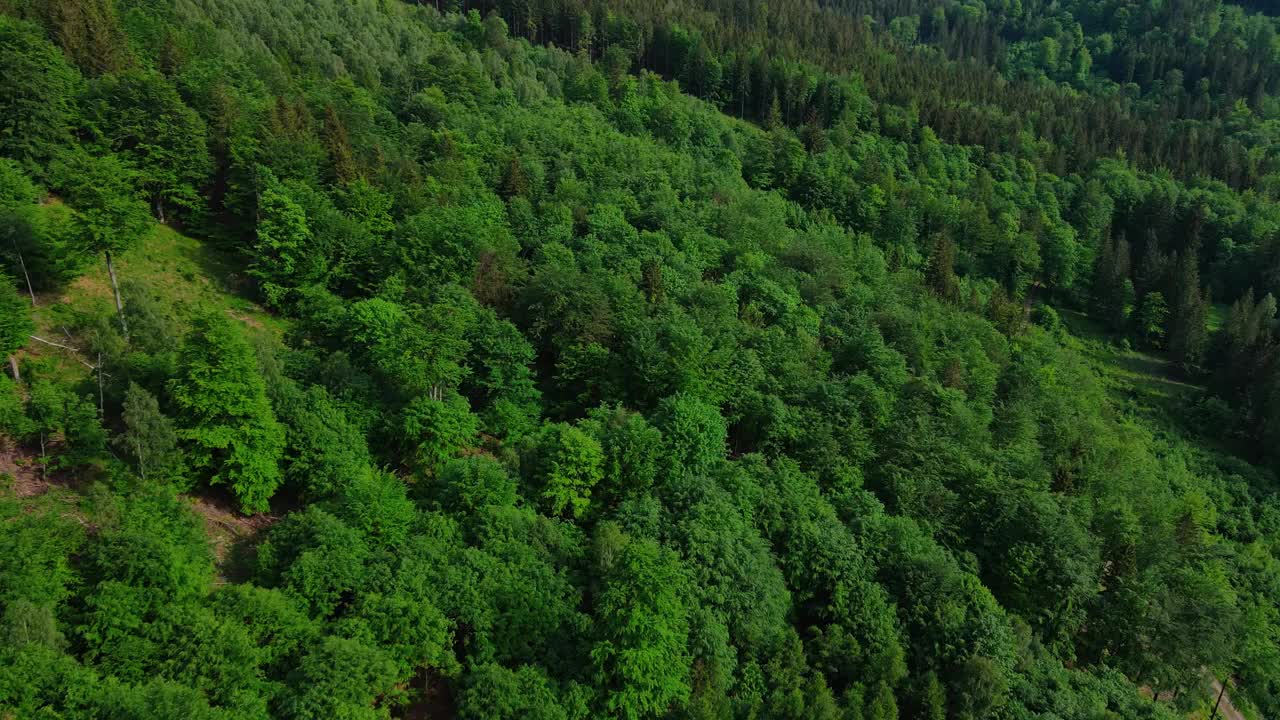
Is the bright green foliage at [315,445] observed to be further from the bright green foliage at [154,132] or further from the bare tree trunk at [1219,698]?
the bare tree trunk at [1219,698]

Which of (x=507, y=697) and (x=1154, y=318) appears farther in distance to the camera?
(x=1154, y=318)

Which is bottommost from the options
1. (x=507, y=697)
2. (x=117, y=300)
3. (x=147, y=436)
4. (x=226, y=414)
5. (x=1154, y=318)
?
(x=1154, y=318)

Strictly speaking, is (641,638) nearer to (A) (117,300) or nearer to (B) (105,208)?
(A) (117,300)

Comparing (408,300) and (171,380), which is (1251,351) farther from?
(171,380)

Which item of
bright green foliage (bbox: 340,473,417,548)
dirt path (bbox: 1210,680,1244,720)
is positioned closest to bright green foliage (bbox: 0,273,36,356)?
bright green foliage (bbox: 340,473,417,548)

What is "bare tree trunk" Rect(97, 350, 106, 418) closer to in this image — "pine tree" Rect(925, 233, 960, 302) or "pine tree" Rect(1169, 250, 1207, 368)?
"pine tree" Rect(925, 233, 960, 302)

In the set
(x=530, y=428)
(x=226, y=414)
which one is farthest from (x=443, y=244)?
(x=226, y=414)

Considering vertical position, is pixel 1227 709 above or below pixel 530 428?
below
